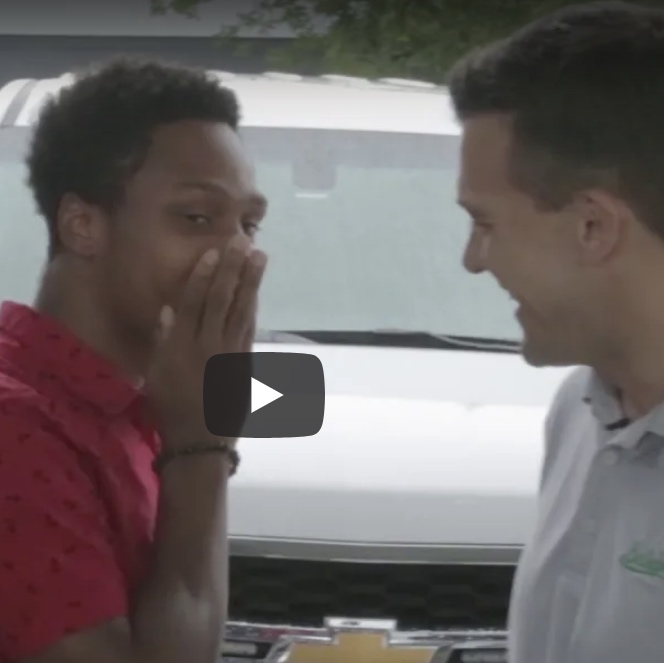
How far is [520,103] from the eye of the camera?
0.96 metres

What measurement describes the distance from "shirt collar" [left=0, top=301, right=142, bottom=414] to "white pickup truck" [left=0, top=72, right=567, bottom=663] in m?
0.16

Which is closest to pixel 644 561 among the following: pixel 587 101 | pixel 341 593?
pixel 587 101

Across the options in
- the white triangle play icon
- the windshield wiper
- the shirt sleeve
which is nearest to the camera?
the shirt sleeve

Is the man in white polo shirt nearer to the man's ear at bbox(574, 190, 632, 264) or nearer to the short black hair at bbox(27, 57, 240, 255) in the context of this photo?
the man's ear at bbox(574, 190, 632, 264)

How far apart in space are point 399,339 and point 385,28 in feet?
1.55

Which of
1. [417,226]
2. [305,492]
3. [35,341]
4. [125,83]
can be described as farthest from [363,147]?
[35,341]

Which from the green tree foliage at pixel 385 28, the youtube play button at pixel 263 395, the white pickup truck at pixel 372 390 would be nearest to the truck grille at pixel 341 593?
the white pickup truck at pixel 372 390

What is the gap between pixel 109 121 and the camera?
1.04 meters

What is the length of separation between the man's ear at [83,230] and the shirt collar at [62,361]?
0.06 metres

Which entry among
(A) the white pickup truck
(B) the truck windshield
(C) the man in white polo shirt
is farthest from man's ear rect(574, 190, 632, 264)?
(B) the truck windshield

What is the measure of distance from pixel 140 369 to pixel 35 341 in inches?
3.9

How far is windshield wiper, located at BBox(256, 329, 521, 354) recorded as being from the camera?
1610mm

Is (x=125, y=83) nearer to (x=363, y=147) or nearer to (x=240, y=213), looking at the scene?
(x=240, y=213)

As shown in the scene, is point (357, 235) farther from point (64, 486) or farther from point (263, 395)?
point (64, 486)
